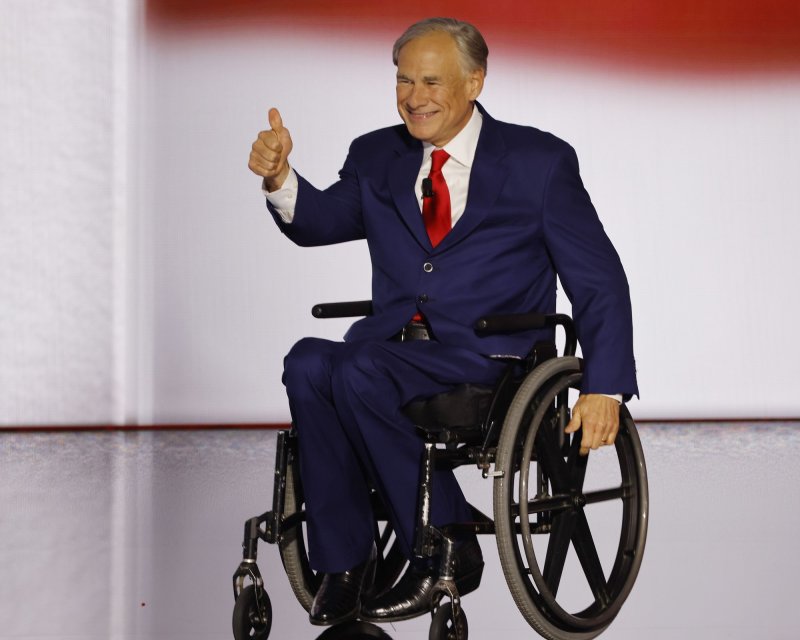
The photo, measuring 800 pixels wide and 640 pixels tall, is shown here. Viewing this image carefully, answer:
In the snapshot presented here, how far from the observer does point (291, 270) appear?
17.7 ft

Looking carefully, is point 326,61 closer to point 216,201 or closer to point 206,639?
point 216,201

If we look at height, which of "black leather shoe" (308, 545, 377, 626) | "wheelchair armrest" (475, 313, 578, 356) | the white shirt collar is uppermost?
the white shirt collar

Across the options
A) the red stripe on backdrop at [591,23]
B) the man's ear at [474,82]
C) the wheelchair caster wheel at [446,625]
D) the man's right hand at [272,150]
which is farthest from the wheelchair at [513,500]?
the red stripe on backdrop at [591,23]

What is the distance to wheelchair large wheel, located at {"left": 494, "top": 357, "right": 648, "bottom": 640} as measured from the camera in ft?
6.98

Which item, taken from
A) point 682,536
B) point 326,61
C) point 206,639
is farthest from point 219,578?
point 326,61

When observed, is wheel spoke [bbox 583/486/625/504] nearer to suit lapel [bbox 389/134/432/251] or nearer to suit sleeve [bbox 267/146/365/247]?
suit lapel [bbox 389/134/432/251]

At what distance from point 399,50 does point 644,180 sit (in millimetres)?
3181

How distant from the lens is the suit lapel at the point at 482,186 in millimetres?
2369

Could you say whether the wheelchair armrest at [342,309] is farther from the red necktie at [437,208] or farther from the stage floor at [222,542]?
the stage floor at [222,542]

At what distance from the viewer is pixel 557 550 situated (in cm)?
231

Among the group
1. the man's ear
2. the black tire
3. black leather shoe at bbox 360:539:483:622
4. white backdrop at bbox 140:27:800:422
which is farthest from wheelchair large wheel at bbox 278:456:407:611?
white backdrop at bbox 140:27:800:422

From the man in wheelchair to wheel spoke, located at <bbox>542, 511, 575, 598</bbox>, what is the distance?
0.12 meters

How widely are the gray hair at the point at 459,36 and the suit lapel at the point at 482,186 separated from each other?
14 centimetres

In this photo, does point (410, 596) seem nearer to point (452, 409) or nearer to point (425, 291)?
point (452, 409)
